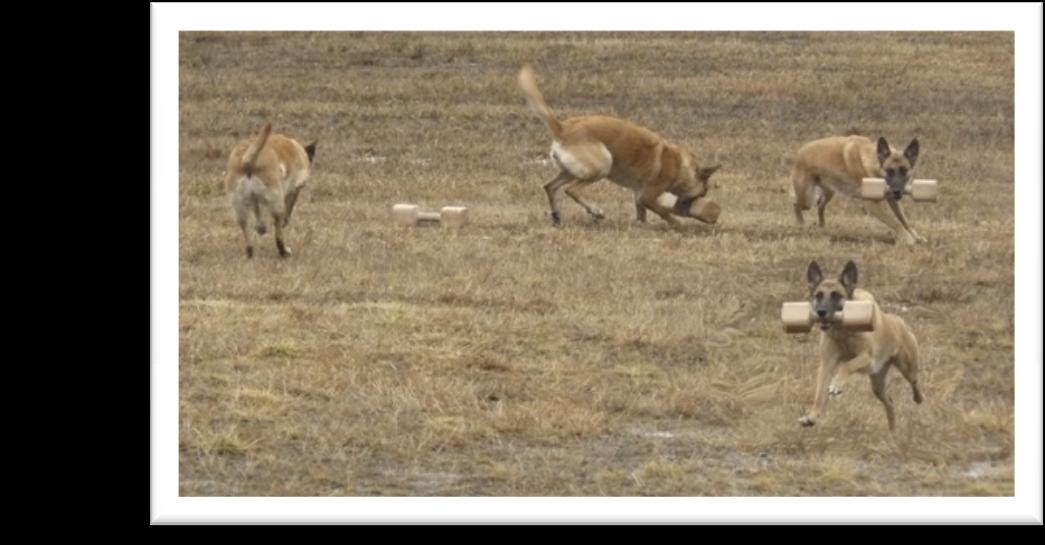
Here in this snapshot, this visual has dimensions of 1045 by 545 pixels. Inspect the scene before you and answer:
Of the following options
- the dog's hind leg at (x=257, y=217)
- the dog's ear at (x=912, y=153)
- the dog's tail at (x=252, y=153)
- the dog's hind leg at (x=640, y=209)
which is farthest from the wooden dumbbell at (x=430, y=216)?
the dog's ear at (x=912, y=153)

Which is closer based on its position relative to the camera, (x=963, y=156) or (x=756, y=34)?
(x=963, y=156)

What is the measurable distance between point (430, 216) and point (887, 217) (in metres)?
3.22

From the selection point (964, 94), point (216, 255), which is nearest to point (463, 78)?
point (964, 94)

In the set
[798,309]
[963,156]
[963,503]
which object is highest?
[963,156]

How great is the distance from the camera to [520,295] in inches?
583

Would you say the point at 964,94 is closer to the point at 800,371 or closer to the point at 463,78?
the point at 463,78

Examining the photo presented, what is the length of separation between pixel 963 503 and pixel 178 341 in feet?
15.0

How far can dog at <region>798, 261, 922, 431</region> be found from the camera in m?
12.2

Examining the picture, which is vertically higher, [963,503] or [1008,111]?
[1008,111]

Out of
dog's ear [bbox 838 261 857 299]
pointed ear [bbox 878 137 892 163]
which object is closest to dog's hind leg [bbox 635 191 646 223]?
pointed ear [bbox 878 137 892 163]

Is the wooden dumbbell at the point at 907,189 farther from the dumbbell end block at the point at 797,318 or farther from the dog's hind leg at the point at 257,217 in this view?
the dumbbell end block at the point at 797,318

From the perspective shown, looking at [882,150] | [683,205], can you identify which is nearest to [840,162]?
[882,150]

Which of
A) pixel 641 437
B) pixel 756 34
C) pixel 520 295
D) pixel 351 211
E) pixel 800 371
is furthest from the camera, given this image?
pixel 756 34

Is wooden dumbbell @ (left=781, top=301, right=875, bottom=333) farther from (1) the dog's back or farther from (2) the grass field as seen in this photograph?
(1) the dog's back
